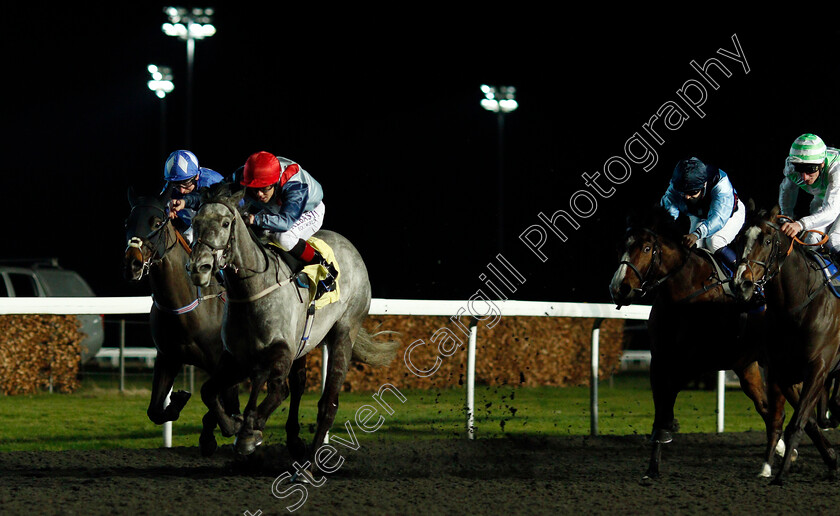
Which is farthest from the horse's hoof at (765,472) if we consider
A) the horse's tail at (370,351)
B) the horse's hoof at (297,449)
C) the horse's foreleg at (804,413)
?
the horse's hoof at (297,449)

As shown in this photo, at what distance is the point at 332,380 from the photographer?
16.2 feet

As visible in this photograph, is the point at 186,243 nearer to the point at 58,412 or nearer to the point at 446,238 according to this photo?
the point at 58,412

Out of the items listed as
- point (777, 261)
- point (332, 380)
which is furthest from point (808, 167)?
point (332, 380)

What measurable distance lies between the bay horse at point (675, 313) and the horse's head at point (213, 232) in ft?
6.20

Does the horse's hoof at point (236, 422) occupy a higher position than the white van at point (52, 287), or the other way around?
the white van at point (52, 287)

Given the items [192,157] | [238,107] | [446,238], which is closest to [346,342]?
[192,157]

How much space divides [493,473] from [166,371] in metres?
1.83

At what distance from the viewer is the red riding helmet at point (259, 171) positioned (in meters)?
4.45

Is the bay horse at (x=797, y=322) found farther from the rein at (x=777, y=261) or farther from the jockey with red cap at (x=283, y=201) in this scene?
the jockey with red cap at (x=283, y=201)

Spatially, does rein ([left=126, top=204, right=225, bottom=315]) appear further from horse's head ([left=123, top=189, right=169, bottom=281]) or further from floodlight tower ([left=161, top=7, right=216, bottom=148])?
floodlight tower ([left=161, top=7, right=216, bottom=148])

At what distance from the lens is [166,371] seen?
15.8ft

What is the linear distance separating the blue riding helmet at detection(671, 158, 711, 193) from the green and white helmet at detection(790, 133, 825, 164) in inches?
20.1

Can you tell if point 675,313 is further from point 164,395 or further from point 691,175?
point 164,395

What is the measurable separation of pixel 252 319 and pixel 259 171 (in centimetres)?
74
